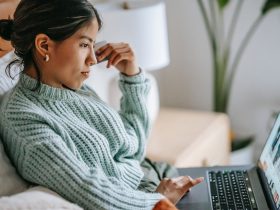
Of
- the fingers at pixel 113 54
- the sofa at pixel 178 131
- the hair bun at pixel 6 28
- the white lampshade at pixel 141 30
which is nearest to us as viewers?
the hair bun at pixel 6 28

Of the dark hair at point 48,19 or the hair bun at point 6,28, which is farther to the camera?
the hair bun at point 6,28

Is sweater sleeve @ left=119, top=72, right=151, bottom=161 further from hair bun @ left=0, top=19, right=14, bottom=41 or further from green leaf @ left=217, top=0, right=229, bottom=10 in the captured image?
green leaf @ left=217, top=0, right=229, bottom=10

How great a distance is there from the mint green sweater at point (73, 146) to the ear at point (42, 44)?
8 cm

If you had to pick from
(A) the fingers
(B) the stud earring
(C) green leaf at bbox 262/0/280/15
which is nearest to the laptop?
(A) the fingers

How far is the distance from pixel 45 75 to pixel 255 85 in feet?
5.47

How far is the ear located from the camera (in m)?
1.17

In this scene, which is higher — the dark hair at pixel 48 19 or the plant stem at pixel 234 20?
the dark hair at pixel 48 19

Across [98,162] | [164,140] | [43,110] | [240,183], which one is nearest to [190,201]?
[240,183]

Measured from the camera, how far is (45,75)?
48.8 inches

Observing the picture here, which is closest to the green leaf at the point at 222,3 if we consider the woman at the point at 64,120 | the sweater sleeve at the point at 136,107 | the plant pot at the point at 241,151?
the plant pot at the point at 241,151

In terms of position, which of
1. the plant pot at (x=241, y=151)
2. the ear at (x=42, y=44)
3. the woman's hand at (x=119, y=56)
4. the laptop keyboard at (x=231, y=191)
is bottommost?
the plant pot at (x=241, y=151)

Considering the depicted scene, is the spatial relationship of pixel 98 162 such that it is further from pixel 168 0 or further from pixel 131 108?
pixel 168 0

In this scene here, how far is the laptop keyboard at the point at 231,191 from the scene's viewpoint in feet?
4.27

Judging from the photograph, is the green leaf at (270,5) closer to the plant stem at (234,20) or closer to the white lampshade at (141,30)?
the plant stem at (234,20)
